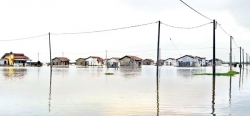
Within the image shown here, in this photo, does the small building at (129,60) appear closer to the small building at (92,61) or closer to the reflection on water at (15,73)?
the small building at (92,61)

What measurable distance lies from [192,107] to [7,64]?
11535 cm

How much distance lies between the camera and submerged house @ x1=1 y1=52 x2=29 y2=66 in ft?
388

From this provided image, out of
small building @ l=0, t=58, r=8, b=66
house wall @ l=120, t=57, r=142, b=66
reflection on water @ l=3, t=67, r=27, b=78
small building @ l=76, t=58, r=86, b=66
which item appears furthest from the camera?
small building @ l=76, t=58, r=86, b=66

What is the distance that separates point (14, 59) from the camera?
118000mm

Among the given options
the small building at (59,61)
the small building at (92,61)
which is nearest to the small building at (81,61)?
the small building at (92,61)

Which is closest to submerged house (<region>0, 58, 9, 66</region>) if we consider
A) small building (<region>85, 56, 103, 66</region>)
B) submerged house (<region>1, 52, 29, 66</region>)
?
submerged house (<region>1, 52, 29, 66</region>)

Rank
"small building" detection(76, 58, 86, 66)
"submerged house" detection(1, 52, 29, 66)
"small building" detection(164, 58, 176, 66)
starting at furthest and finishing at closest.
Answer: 1. "small building" detection(164, 58, 176, 66)
2. "small building" detection(76, 58, 86, 66)
3. "submerged house" detection(1, 52, 29, 66)

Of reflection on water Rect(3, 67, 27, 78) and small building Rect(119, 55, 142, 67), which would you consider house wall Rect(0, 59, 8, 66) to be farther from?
reflection on water Rect(3, 67, 27, 78)

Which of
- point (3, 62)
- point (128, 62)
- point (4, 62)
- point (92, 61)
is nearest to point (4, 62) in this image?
point (4, 62)

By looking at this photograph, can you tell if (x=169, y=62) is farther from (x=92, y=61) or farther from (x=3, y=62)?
(x=3, y=62)

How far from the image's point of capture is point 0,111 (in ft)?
42.0

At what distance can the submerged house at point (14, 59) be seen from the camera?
4653 inches

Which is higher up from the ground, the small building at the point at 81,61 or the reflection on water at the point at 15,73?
the small building at the point at 81,61

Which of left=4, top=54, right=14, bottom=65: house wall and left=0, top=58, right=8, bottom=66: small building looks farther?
left=0, top=58, right=8, bottom=66: small building
